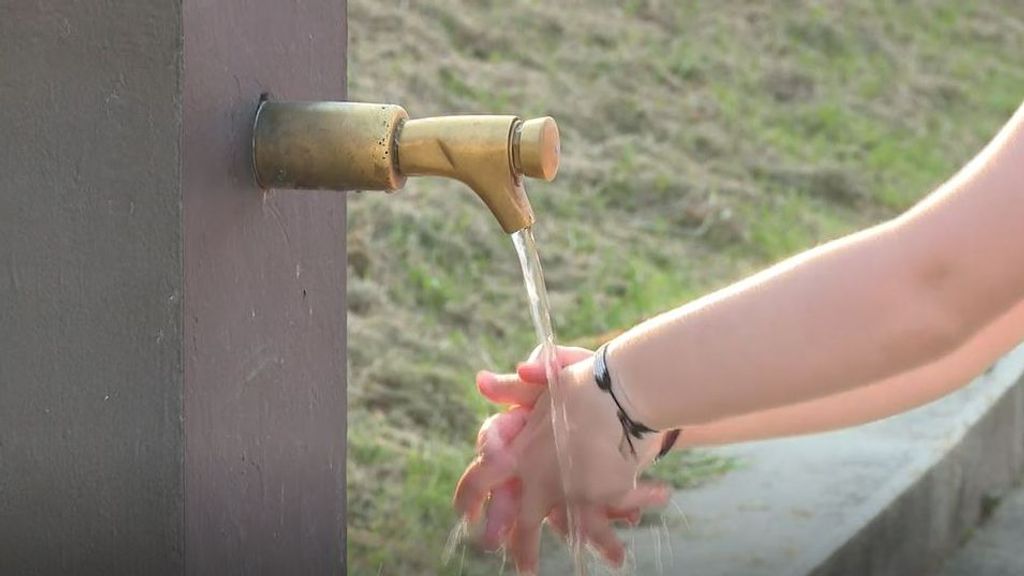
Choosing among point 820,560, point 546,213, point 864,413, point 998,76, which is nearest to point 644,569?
point 820,560

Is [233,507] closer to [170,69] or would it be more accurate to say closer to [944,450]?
[170,69]

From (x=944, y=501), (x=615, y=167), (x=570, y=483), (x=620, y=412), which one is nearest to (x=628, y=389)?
(x=620, y=412)

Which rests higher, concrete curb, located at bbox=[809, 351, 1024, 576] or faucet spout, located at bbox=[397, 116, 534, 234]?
faucet spout, located at bbox=[397, 116, 534, 234]

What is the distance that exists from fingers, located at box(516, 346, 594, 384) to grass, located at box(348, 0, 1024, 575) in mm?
1295

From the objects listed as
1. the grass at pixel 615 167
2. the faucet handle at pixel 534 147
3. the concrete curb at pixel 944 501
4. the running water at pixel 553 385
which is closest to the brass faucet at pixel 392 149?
the faucet handle at pixel 534 147

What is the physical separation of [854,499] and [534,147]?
91.5 inches

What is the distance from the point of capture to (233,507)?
1.66m

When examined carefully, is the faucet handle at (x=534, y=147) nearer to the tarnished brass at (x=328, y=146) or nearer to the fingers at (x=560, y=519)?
the tarnished brass at (x=328, y=146)

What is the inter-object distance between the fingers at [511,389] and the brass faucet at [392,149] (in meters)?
0.35

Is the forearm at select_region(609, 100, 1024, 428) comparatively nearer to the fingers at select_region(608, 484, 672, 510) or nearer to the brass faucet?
the fingers at select_region(608, 484, 672, 510)

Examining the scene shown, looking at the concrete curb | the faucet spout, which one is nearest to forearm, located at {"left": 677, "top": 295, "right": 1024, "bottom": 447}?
the faucet spout

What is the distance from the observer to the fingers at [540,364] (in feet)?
6.33

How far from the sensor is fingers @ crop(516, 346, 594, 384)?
6.33 feet

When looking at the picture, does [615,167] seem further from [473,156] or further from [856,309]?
[473,156]
